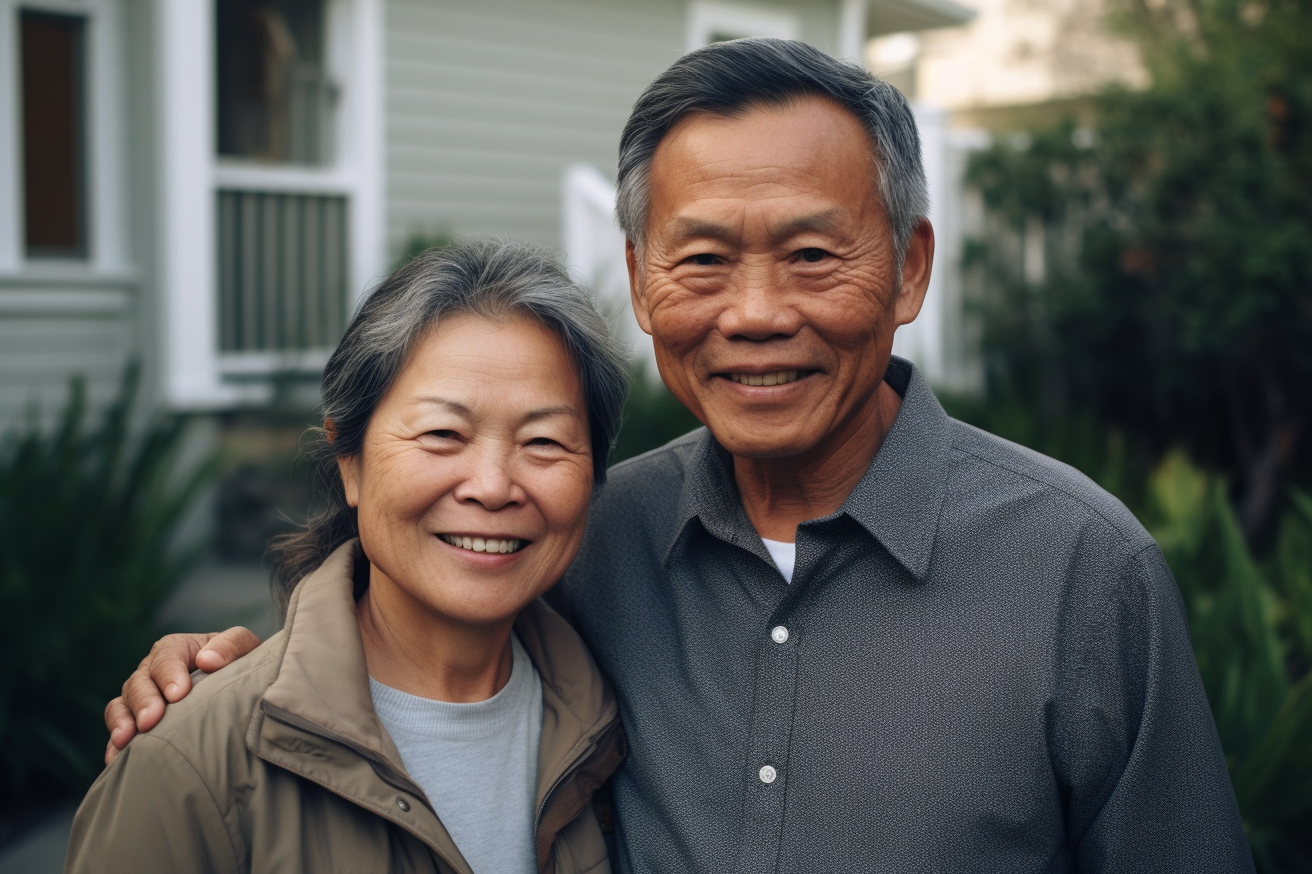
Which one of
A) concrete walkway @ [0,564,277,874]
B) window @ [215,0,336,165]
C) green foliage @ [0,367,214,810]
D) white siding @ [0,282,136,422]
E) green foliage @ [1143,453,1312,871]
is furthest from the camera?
window @ [215,0,336,165]

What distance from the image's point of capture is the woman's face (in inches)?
78.9

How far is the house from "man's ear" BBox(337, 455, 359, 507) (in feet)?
14.4

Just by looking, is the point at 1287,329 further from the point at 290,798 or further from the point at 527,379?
the point at 290,798

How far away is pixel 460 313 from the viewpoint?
207 cm

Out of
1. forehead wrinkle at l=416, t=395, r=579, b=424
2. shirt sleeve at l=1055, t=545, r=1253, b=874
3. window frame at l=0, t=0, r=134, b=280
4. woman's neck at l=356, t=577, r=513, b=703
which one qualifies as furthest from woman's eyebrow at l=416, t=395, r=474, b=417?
window frame at l=0, t=0, r=134, b=280

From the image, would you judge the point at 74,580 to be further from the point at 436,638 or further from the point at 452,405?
the point at 452,405

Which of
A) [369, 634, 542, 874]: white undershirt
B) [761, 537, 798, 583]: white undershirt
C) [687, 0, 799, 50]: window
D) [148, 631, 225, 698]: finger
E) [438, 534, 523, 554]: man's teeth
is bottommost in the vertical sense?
[369, 634, 542, 874]: white undershirt

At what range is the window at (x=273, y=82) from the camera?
26.6 feet

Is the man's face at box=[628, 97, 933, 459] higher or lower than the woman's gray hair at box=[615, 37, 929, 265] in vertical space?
lower

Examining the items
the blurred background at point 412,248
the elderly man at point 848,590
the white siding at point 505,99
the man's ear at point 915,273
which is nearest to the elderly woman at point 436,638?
the elderly man at point 848,590

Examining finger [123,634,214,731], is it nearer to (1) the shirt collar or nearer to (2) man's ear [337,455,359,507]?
(2) man's ear [337,455,359,507]

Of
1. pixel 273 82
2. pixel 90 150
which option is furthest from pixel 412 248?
pixel 90 150

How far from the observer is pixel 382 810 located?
1818mm

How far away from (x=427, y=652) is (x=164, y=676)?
42 cm
